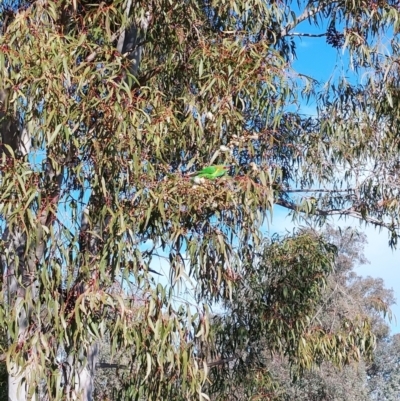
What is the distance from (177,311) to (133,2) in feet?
4.65

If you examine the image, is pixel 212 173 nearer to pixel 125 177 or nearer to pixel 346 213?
pixel 125 177

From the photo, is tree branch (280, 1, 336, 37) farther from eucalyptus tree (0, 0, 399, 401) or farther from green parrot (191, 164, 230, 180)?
green parrot (191, 164, 230, 180)

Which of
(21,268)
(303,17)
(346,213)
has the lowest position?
(21,268)

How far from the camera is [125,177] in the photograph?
9.68ft

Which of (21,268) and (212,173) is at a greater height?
(212,173)

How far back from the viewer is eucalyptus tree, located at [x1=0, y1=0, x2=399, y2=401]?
9.13ft

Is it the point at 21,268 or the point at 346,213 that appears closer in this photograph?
the point at 21,268

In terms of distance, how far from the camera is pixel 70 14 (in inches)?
129

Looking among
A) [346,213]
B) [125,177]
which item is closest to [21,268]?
[125,177]

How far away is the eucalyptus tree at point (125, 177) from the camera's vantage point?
2783mm

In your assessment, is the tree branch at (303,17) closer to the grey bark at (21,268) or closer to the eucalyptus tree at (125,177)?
the eucalyptus tree at (125,177)

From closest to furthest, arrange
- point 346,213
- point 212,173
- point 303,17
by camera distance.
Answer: point 212,173
point 303,17
point 346,213

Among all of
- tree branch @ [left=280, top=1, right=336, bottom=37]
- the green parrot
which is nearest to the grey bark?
the green parrot

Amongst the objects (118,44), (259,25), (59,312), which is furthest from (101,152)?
(259,25)
